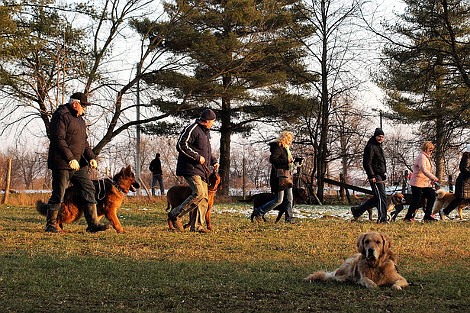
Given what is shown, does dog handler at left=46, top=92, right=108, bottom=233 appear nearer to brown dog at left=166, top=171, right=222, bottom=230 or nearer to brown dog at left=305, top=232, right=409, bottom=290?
brown dog at left=166, top=171, right=222, bottom=230

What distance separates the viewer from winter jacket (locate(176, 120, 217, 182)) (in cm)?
973

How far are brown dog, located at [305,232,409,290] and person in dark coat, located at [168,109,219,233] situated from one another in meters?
4.11

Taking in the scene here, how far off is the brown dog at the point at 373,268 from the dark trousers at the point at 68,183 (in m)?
4.59

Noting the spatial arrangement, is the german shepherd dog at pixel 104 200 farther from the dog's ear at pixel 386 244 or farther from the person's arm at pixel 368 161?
the dog's ear at pixel 386 244

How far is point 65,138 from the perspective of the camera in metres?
9.28

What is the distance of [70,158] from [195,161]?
183 centimetres

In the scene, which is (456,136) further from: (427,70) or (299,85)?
(299,85)

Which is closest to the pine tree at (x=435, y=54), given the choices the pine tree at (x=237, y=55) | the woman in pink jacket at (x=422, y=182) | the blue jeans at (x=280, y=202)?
the pine tree at (x=237, y=55)

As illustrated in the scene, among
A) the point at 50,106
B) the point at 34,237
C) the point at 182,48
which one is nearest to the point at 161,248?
the point at 34,237

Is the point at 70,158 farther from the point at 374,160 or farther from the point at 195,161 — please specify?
the point at 374,160

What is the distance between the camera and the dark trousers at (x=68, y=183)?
9.27 metres

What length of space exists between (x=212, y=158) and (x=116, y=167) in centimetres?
2273

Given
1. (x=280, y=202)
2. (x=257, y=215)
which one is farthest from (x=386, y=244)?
(x=257, y=215)

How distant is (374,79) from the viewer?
29500mm
